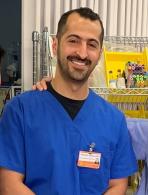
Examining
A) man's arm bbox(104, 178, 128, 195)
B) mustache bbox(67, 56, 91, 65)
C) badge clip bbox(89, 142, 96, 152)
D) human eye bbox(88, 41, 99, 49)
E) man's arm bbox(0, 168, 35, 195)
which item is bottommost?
man's arm bbox(104, 178, 128, 195)

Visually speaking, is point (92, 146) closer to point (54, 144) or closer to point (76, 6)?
point (54, 144)

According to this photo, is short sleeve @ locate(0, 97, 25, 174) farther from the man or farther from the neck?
the neck

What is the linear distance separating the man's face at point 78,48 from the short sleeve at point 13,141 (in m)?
0.25

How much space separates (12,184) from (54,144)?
0.67 ft

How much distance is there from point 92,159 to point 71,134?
123 mm

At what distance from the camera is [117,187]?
4.63ft

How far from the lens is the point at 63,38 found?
1.34m

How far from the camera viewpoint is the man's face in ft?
4.34

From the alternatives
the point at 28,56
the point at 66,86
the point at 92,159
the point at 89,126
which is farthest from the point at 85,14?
the point at 28,56

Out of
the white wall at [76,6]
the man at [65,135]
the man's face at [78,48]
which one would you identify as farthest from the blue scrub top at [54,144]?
the white wall at [76,6]

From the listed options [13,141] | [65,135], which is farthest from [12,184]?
[65,135]

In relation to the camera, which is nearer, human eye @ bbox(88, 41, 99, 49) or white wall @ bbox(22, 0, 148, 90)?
human eye @ bbox(88, 41, 99, 49)

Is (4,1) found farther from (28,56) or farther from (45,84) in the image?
(45,84)

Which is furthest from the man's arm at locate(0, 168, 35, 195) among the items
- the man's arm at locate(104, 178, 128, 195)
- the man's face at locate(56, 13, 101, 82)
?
the man's face at locate(56, 13, 101, 82)
